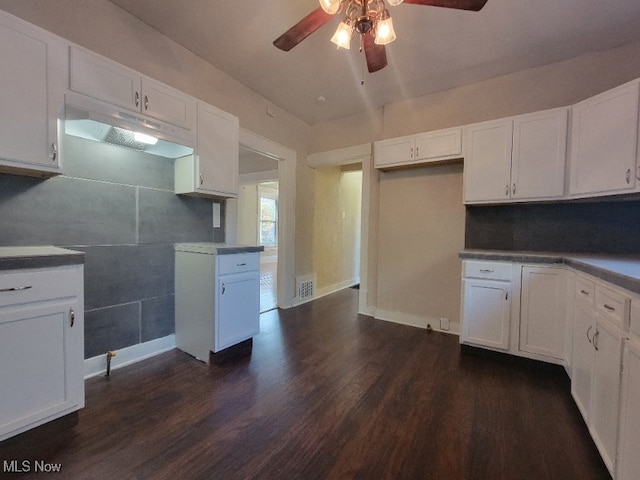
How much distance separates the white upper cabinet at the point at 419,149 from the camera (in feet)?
9.03

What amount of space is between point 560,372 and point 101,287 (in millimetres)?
3578

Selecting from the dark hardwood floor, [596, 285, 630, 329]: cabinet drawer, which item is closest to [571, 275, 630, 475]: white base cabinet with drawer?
[596, 285, 630, 329]: cabinet drawer

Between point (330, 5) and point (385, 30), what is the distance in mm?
355

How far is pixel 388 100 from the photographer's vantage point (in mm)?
3260

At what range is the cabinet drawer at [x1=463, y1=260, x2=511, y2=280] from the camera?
7.34 ft

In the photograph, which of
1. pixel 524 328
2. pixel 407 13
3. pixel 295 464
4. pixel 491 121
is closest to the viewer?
pixel 295 464

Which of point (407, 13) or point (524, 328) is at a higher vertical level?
point (407, 13)

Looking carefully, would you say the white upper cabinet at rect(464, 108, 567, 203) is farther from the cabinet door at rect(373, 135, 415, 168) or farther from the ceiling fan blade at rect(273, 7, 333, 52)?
the ceiling fan blade at rect(273, 7, 333, 52)

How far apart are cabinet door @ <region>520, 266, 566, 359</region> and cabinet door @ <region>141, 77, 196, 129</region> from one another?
9.84ft

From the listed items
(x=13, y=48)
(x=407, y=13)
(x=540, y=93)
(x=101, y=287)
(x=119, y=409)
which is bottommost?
(x=119, y=409)

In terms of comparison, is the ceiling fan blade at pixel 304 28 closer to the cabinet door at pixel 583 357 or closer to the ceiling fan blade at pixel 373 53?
the ceiling fan blade at pixel 373 53

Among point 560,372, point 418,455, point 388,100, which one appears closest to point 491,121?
point 388,100

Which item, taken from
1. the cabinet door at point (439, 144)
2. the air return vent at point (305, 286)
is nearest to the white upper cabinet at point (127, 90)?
the cabinet door at point (439, 144)

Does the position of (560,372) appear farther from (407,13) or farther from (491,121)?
(407,13)
